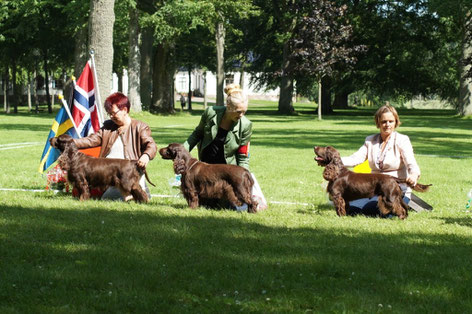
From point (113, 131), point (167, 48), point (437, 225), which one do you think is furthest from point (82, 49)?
point (437, 225)

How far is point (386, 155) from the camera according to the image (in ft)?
30.2

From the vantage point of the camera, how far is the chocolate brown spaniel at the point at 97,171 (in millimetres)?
9023

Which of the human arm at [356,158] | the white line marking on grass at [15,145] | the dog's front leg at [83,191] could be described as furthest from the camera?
the white line marking on grass at [15,145]

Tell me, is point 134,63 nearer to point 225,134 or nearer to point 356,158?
point 225,134

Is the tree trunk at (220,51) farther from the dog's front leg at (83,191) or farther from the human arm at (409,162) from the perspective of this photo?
the human arm at (409,162)

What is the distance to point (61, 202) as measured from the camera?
30.1ft

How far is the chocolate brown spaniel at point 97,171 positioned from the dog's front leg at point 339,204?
7.75 feet

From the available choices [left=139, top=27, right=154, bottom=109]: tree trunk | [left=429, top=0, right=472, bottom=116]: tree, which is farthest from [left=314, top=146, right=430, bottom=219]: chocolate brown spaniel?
[left=139, top=27, right=154, bottom=109]: tree trunk

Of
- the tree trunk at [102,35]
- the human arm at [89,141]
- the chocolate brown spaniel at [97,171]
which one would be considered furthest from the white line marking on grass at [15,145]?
the chocolate brown spaniel at [97,171]

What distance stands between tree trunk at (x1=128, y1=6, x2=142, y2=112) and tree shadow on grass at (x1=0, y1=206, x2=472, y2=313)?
120ft

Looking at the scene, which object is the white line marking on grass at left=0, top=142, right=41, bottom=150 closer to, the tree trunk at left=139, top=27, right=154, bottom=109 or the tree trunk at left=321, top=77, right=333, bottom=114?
the tree trunk at left=139, top=27, right=154, bottom=109

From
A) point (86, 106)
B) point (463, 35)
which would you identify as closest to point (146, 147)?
point (86, 106)

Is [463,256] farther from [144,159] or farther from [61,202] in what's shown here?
[61,202]

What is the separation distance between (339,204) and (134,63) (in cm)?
3747
